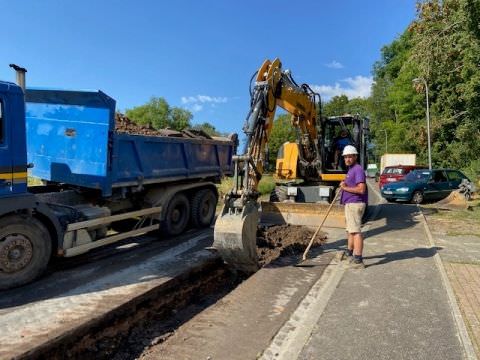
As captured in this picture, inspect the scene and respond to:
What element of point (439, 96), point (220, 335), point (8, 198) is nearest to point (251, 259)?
point (220, 335)

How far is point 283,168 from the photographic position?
1228cm

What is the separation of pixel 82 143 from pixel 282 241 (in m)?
4.14

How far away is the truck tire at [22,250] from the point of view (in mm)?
5863

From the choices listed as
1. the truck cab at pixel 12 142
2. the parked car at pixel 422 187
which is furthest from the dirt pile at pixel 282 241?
the parked car at pixel 422 187

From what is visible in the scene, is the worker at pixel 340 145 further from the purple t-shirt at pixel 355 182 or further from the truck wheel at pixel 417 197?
the truck wheel at pixel 417 197

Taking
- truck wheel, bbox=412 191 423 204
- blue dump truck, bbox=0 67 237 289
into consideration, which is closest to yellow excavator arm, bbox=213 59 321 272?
blue dump truck, bbox=0 67 237 289

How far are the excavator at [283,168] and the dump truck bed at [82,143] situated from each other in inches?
80.2

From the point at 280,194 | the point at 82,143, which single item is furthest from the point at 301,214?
the point at 82,143

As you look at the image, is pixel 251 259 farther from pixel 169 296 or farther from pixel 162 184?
pixel 162 184

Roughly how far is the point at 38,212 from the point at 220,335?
11.1 ft

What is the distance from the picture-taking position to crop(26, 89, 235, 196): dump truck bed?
7281mm

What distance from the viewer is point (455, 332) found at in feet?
15.1

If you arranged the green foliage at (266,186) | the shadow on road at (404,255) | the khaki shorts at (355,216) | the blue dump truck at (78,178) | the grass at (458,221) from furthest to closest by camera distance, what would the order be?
the green foliage at (266,186), the grass at (458,221), the shadow on road at (404,255), the khaki shorts at (355,216), the blue dump truck at (78,178)

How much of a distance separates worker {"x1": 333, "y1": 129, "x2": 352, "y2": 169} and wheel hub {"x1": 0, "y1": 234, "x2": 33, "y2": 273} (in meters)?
8.77
